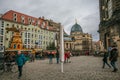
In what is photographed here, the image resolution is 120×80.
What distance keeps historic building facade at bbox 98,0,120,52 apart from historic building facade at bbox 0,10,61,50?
77.1 ft

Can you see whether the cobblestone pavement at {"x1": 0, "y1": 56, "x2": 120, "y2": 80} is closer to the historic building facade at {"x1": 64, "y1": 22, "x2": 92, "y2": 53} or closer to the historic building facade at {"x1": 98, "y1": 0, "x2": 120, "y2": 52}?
the historic building facade at {"x1": 98, "y1": 0, "x2": 120, "y2": 52}

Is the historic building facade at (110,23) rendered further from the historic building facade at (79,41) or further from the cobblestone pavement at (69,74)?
the historic building facade at (79,41)

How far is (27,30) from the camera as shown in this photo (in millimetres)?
64438

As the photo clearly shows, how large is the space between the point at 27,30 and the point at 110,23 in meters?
35.1

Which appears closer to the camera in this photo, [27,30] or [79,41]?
[27,30]

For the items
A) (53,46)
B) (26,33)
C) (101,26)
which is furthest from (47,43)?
(101,26)

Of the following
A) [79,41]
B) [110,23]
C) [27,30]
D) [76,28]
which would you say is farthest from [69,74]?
[76,28]

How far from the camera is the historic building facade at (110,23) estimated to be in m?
34.8

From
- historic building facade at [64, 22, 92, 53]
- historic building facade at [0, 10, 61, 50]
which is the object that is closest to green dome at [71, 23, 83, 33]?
historic building facade at [64, 22, 92, 53]

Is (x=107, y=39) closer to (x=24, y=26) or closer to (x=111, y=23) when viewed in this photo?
(x=111, y=23)

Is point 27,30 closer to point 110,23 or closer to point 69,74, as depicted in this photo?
point 110,23

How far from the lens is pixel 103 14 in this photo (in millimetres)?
47250

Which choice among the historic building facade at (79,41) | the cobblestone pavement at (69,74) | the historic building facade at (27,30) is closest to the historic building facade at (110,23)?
the cobblestone pavement at (69,74)

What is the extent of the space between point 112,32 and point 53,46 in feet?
133
